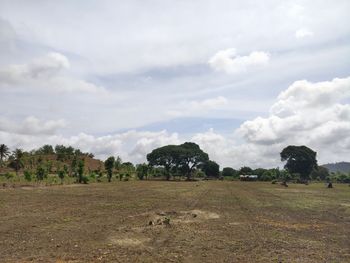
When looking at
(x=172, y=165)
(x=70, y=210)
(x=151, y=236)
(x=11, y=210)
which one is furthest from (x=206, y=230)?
(x=172, y=165)

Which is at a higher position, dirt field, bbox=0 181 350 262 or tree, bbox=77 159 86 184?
tree, bbox=77 159 86 184

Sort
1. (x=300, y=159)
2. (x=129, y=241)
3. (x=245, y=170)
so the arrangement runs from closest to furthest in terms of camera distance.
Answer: (x=129, y=241), (x=300, y=159), (x=245, y=170)

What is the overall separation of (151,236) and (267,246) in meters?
4.79

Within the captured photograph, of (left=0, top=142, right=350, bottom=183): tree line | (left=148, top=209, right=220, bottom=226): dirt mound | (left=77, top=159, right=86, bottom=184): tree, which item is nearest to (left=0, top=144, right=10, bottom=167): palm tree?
(left=0, top=142, right=350, bottom=183): tree line

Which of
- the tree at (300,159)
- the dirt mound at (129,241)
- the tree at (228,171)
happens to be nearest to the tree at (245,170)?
the tree at (228,171)

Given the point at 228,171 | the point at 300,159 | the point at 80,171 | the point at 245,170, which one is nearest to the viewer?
the point at 80,171

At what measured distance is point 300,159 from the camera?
12875 cm

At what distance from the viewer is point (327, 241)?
15.8m

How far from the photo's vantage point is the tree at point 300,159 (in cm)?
12850

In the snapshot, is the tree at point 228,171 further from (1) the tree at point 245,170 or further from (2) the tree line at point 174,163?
(2) the tree line at point 174,163

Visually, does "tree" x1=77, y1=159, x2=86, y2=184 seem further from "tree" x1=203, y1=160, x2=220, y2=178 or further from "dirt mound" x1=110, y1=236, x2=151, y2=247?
"tree" x1=203, y1=160, x2=220, y2=178

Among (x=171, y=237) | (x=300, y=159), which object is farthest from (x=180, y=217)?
(x=300, y=159)

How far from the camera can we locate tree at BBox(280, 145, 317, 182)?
5059 inches

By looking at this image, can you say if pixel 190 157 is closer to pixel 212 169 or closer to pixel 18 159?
pixel 212 169
